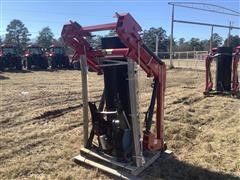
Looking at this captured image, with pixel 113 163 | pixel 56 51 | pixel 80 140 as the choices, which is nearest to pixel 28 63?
pixel 56 51

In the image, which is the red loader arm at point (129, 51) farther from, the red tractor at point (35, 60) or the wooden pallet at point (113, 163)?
the red tractor at point (35, 60)

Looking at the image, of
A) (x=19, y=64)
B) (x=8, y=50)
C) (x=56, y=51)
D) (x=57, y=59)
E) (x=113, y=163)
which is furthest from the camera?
(x=56, y=51)

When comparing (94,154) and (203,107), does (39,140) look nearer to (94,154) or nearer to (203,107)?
(94,154)

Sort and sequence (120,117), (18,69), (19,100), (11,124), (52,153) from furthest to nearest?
(18,69) → (19,100) → (11,124) → (52,153) → (120,117)

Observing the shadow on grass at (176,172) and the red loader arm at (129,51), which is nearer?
the red loader arm at (129,51)

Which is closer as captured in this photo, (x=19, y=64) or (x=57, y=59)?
(x=19, y=64)

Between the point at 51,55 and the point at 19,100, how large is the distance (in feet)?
55.4

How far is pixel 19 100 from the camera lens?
34.4 ft

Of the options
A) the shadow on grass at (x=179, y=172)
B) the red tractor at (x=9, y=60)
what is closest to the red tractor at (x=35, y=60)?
the red tractor at (x=9, y=60)

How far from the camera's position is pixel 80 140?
608 centimetres

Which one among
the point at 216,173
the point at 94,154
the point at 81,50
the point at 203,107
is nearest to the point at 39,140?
the point at 94,154

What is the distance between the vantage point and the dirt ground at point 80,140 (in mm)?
4816

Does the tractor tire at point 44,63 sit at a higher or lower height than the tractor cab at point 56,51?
lower

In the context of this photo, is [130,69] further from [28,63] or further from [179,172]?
[28,63]
